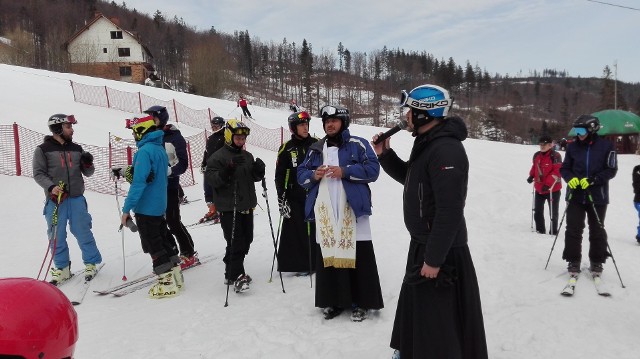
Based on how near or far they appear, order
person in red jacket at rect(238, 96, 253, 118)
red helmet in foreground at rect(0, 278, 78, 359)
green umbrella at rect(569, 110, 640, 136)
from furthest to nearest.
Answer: green umbrella at rect(569, 110, 640, 136) → person in red jacket at rect(238, 96, 253, 118) → red helmet in foreground at rect(0, 278, 78, 359)

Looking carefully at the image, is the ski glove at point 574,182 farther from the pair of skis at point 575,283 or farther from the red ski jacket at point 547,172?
the red ski jacket at point 547,172

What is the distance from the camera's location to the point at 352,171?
4.08 m

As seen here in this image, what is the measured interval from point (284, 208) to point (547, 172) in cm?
583

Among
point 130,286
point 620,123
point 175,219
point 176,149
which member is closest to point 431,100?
point 176,149

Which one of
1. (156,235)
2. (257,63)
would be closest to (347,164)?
(156,235)

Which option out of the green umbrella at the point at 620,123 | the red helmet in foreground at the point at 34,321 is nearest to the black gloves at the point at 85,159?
the red helmet in foreground at the point at 34,321

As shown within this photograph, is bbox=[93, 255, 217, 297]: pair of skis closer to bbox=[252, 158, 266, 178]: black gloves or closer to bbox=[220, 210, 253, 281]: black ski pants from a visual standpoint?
bbox=[220, 210, 253, 281]: black ski pants

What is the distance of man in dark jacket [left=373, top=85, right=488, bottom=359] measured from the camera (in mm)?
2557

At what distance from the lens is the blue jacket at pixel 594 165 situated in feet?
16.4

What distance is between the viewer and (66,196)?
547 cm

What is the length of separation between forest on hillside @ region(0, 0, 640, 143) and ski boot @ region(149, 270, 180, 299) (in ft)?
182

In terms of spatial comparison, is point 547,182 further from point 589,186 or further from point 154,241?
point 154,241

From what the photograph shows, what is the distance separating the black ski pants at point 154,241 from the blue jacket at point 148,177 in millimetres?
89

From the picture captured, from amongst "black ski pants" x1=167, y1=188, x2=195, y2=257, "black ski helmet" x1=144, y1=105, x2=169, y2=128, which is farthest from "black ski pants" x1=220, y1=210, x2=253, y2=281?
"black ski helmet" x1=144, y1=105, x2=169, y2=128
